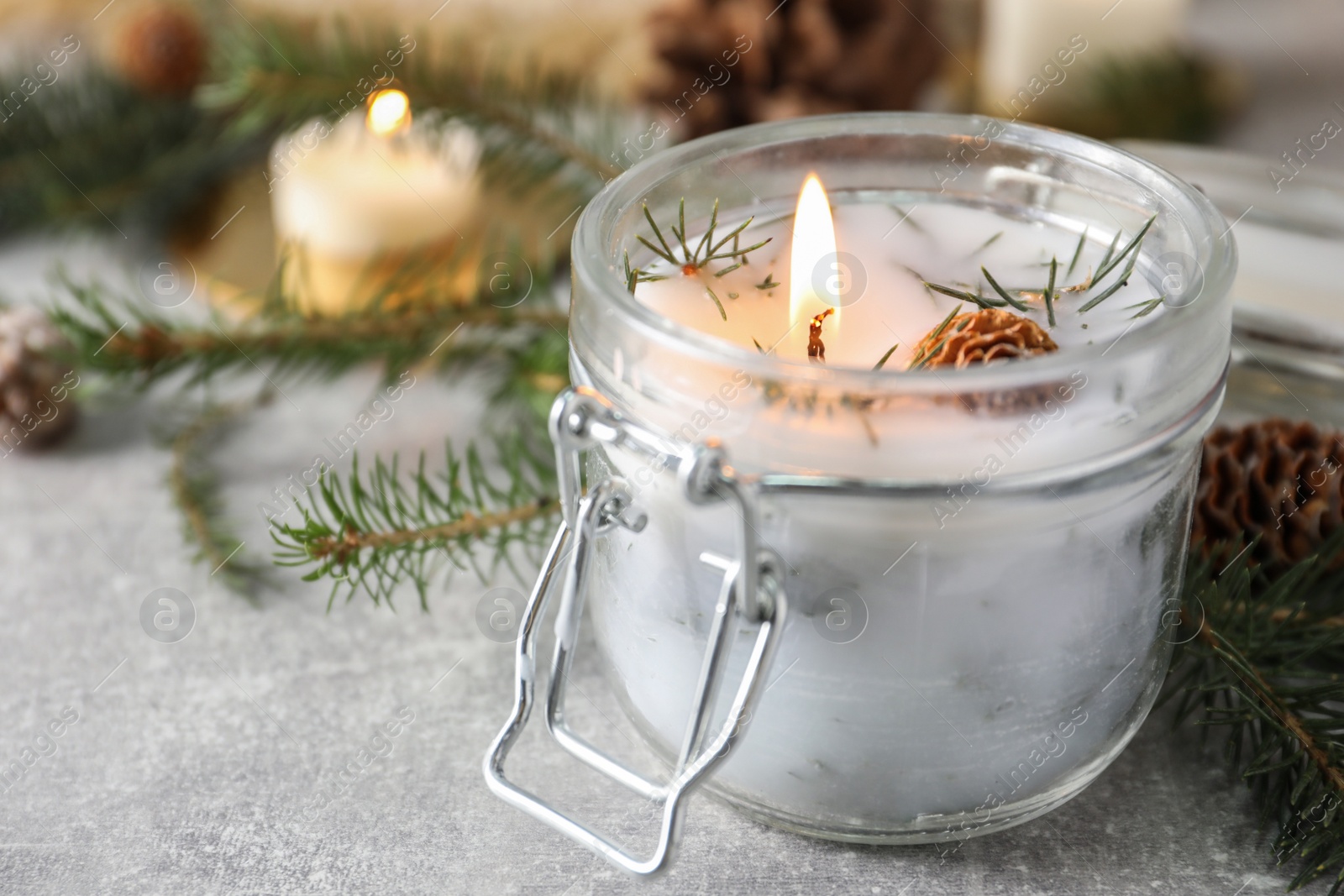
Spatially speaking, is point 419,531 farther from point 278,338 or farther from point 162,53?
point 162,53

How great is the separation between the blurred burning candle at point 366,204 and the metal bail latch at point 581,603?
1.24 feet

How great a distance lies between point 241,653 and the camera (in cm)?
54

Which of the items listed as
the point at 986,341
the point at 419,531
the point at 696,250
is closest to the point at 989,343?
the point at 986,341

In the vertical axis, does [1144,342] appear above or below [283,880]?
above

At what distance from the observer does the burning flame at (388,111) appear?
2.25 ft

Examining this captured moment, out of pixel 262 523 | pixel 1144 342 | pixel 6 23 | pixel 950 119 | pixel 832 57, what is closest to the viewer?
pixel 1144 342

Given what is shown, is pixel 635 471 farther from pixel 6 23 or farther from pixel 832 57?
pixel 6 23

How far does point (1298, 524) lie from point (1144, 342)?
203 millimetres

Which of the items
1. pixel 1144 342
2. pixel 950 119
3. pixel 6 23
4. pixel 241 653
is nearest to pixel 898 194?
pixel 950 119

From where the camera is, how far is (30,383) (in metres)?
0.66

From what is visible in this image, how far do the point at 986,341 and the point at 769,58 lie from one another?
0.53 meters

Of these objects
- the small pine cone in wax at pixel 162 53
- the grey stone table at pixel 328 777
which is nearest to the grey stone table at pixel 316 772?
the grey stone table at pixel 328 777

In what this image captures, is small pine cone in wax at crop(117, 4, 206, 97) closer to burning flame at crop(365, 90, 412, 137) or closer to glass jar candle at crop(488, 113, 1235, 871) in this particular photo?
burning flame at crop(365, 90, 412, 137)

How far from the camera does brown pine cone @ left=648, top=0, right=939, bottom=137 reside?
843 millimetres
